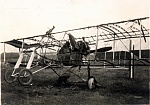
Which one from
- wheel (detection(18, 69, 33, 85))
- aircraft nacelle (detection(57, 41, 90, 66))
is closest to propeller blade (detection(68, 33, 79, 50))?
aircraft nacelle (detection(57, 41, 90, 66))

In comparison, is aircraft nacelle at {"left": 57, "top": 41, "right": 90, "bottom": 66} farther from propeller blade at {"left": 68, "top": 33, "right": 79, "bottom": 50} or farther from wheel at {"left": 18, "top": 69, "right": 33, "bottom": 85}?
wheel at {"left": 18, "top": 69, "right": 33, "bottom": 85}

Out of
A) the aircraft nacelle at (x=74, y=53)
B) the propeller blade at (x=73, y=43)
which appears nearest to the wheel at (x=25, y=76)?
the aircraft nacelle at (x=74, y=53)

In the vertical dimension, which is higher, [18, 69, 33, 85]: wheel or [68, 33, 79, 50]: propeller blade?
[68, 33, 79, 50]: propeller blade

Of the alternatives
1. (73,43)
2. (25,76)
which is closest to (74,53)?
(73,43)

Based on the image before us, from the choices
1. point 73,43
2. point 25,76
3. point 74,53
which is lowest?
point 25,76

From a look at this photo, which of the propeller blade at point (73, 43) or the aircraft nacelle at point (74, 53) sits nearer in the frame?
the propeller blade at point (73, 43)

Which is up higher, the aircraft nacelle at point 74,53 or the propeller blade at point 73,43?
the propeller blade at point 73,43

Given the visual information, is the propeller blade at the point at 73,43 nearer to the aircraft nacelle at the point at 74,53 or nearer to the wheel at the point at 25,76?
the aircraft nacelle at the point at 74,53

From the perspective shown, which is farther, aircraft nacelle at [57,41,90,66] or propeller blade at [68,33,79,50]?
aircraft nacelle at [57,41,90,66]

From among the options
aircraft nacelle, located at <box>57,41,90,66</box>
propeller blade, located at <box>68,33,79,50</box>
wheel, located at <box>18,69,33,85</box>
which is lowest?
wheel, located at <box>18,69,33,85</box>

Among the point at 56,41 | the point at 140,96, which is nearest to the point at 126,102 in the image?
the point at 140,96

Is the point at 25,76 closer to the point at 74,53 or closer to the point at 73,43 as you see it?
the point at 74,53

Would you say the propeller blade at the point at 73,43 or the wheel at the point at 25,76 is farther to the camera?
the wheel at the point at 25,76

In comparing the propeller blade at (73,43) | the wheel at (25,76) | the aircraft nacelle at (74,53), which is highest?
the propeller blade at (73,43)
